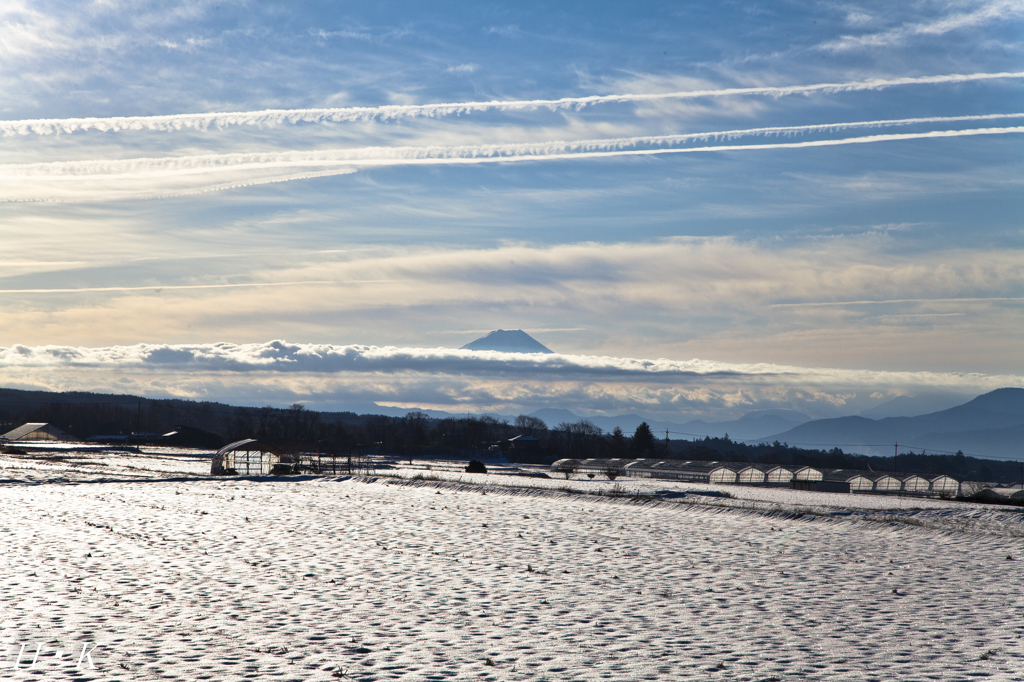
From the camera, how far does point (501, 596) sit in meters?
15.7

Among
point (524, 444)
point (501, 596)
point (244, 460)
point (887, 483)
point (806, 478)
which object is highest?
point (501, 596)

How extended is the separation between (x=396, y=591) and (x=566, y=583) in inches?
144

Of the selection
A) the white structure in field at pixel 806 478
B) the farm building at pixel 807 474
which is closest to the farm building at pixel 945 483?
the white structure in field at pixel 806 478

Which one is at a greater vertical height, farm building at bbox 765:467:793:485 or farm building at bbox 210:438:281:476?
farm building at bbox 210:438:281:476

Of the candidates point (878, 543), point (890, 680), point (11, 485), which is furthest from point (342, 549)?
point (11, 485)

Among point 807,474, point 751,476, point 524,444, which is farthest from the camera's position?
point 524,444

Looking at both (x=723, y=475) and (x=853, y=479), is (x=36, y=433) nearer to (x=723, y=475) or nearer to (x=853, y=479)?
(x=723, y=475)

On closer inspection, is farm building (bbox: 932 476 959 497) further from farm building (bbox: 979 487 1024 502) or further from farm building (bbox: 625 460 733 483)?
farm building (bbox: 625 460 733 483)

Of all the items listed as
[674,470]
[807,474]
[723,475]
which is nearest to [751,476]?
[723,475]

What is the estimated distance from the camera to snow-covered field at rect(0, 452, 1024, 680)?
11.4 metres

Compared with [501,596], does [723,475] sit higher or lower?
lower

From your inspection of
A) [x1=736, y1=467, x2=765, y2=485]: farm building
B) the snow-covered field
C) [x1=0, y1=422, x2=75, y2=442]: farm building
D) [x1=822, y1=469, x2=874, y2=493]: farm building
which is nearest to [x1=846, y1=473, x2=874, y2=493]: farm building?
[x1=822, y1=469, x2=874, y2=493]: farm building

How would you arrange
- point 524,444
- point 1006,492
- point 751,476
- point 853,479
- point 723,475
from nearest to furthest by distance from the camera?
point 1006,492 → point 853,479 → point 751,476 → point 723,475 → point 524,444

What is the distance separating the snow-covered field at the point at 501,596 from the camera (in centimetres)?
1139
